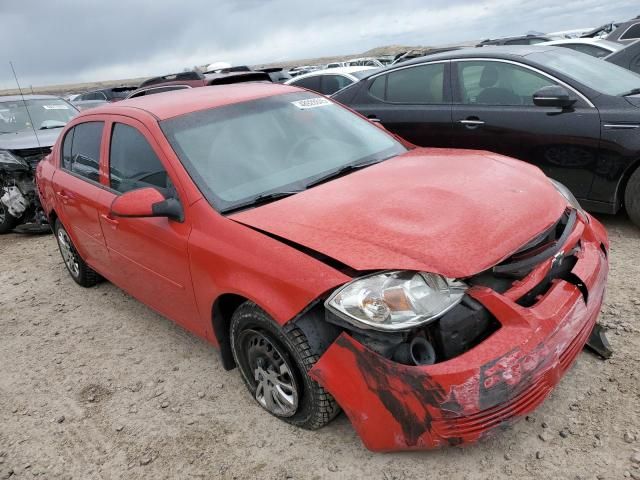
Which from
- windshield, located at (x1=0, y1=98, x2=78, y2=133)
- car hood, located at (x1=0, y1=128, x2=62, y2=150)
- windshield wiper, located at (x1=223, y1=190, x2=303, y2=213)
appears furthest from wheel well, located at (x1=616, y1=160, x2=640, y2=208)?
windshield, located at (x1=0, y1=98, x2=78, y2=133)

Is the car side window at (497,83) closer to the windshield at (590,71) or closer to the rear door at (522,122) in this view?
the rear door at (522,122)

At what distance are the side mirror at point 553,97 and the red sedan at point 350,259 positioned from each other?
156 centimetres

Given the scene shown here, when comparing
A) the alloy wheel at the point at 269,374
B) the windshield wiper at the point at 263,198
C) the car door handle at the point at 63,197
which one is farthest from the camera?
the car door handle at the point at 63,197

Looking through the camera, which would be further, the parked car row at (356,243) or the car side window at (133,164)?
the car side window at (133,164)

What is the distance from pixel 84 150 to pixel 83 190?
35cm

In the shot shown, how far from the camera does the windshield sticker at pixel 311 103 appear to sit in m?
3.44

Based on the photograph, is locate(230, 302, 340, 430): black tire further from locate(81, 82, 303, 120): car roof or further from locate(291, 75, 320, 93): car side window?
locate(291, 75, 320, 93): car side window

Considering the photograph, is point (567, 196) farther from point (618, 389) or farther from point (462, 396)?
point (462, 396)

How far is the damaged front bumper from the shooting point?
6.19 ft

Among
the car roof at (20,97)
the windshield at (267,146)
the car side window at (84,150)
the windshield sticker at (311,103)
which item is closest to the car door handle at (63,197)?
the car side window at (84,150)

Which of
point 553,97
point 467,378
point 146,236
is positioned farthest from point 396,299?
point 553,97

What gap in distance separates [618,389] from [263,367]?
1765mm

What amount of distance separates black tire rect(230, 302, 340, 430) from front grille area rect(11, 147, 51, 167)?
513 centimetres

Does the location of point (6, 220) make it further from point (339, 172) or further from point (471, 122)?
point (471, 122)
